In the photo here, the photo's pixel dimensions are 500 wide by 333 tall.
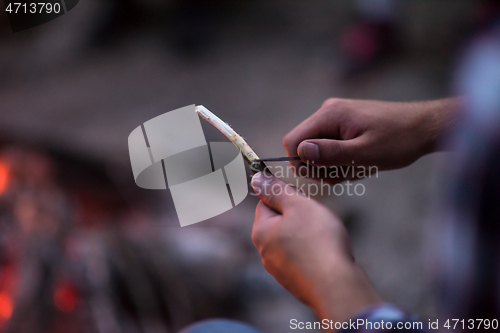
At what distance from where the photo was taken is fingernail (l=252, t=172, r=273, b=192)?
20.9 inches

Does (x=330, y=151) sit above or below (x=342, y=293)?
above

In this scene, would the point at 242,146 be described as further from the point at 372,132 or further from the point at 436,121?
the point at 436,121

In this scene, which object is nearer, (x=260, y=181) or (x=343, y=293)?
(x=343, y=293)

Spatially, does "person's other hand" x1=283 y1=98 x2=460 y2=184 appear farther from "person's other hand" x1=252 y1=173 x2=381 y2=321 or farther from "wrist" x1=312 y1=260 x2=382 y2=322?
"wrist" x1=312 y1=260 x2=382 y2=322

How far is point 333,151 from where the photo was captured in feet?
1.96

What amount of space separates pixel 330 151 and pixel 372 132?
4.6 inches

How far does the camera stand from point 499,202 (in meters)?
0.36

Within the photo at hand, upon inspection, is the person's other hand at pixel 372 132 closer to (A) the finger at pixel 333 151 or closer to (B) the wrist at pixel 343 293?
(A) the finger at pixel 333 151

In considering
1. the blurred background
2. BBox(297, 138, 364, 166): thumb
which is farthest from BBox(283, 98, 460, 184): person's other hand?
the blurred background

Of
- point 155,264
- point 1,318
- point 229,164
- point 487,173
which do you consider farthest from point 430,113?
point 1,318

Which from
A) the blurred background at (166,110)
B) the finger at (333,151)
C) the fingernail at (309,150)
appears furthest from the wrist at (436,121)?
the blurred background at (166,110)

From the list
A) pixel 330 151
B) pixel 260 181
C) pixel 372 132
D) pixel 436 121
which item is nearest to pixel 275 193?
pixel 260 181

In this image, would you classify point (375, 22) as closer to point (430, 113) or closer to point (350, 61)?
point (350, 61)

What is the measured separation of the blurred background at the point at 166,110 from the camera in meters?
0.92
